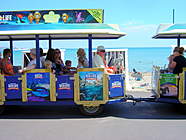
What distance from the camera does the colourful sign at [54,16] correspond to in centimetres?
637

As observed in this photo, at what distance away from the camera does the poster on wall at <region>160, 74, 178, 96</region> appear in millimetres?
6152

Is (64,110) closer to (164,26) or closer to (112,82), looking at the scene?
(112,82)

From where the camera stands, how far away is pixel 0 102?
20.2ft

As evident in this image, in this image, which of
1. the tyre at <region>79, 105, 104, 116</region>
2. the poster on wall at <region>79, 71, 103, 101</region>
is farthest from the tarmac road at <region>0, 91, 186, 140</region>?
the poster on wall at <region>79, 71, 103, 101</region>

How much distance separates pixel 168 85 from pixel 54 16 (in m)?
3.29

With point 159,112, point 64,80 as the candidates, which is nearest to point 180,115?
point 159,112

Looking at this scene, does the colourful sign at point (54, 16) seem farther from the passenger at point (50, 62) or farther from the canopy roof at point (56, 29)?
the passenger at point (50, 62)

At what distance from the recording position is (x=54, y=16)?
646 cm

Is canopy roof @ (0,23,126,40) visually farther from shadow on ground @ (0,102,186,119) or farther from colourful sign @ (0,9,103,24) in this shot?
shadow on ground @ (0,102,186,119)

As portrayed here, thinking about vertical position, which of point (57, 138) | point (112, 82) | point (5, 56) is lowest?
point (57, 138)

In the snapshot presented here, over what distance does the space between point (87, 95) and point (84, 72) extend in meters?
0.54

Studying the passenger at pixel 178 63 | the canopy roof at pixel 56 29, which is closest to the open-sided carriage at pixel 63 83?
the canopy roof at pixel 56 29

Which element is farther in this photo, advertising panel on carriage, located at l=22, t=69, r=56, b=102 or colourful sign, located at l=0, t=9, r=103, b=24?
colourful sign, located at l=0, t=9, r=103, b=24

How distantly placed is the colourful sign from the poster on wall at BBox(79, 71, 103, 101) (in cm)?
139
